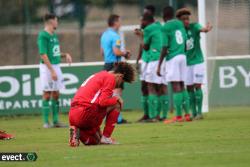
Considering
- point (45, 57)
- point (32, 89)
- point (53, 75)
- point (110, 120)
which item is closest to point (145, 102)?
point (53, 75)

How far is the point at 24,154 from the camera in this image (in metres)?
12.4

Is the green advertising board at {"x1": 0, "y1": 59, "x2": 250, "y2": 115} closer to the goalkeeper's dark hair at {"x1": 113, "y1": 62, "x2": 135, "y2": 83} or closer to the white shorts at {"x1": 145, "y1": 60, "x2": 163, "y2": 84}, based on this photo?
the white shorts at {"x1": 145, "y1": 60, "x2": 163, "y2": 84}

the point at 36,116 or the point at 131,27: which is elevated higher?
the point at 131,27

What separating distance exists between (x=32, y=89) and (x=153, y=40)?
5.41m

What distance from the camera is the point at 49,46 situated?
19.7 meters

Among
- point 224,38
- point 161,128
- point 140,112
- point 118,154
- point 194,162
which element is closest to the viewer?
point 194,162

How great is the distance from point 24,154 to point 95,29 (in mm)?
17016

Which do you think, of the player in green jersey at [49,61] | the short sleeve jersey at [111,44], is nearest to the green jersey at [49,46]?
the player in green jersey at [49,61]

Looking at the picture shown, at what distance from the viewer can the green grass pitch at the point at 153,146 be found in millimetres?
11234

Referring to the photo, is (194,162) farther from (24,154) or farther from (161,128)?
(161,128)

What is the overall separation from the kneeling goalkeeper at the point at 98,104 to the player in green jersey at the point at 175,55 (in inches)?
219

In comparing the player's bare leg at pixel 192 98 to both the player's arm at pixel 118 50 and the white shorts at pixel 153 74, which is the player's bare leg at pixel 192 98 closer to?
the white shorts at pixel 153 74

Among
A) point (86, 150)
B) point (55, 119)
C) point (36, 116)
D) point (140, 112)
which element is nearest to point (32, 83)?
point (36, 116)

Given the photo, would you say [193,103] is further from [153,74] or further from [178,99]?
[153,74]
